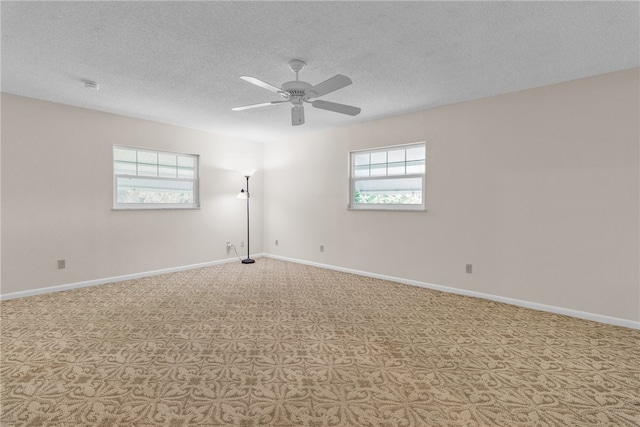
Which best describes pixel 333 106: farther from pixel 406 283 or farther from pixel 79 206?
pixel 79 206

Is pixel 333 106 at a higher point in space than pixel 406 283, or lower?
higher

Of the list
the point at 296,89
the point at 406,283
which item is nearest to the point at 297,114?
the point at 296,89

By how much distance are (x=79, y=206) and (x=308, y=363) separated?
13.6 feet

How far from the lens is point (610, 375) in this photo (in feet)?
7.45

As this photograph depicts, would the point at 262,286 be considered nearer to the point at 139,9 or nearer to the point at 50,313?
the point at 50,313

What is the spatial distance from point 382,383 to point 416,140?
11.7 feet

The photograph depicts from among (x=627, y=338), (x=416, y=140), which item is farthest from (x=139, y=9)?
(x=627, y=338)

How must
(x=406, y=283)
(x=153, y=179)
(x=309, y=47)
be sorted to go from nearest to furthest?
(x=309, y=47), (x=406, y=283), (x=153, y=179)

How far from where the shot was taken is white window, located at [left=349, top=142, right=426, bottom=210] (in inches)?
191

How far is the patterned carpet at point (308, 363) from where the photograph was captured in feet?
6.11

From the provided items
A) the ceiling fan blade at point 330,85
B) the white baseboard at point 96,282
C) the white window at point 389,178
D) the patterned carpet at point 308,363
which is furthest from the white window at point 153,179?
the ceiling fan blade at point 330,85

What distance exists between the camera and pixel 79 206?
4.50 meters

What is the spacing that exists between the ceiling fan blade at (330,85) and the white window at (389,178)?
240cm

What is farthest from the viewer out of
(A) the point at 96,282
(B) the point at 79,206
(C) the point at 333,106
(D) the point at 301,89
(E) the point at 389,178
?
(E) the point at 389,178
